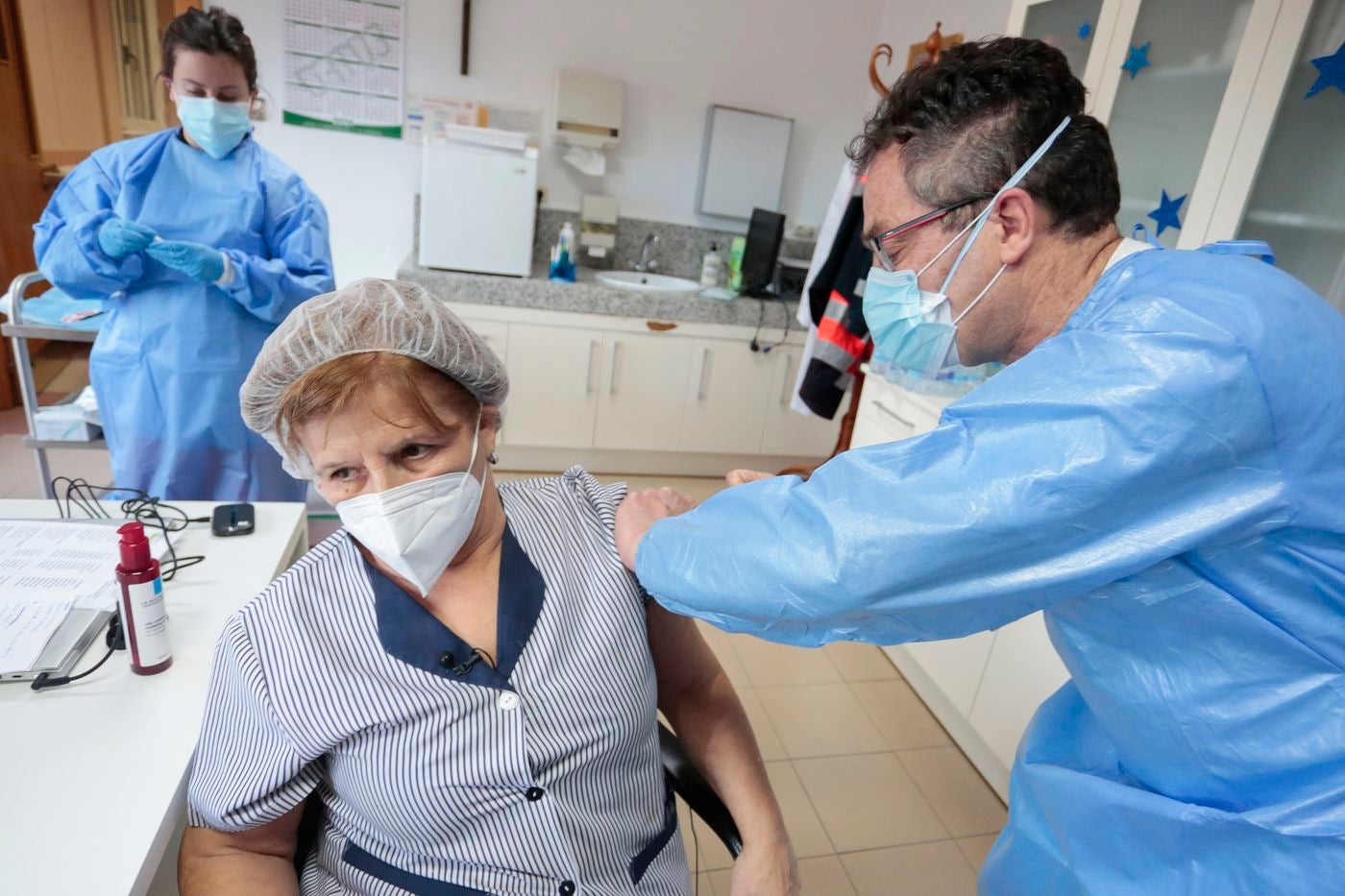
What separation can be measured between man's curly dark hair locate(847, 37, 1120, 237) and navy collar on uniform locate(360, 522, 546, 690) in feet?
2.37

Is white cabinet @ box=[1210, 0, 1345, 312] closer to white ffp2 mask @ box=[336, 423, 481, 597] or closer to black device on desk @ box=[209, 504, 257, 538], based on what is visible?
white ffp2 mask @ box=[336, 423, 481, 597]

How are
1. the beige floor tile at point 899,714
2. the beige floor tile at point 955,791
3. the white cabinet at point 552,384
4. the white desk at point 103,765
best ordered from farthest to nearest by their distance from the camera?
the white cabinet at point 552,384, the beige floor tile at point 899,714, the beige floor tile at point 955,791, the white desk at point 103,765

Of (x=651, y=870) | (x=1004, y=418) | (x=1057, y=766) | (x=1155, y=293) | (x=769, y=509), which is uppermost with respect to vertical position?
(x=1155, y=293)

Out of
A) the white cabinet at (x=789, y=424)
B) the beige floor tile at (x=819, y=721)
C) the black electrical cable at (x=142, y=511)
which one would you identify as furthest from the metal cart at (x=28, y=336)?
the white cabinet at (x=789, y=424)

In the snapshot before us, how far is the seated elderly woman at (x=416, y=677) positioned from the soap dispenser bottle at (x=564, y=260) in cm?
246

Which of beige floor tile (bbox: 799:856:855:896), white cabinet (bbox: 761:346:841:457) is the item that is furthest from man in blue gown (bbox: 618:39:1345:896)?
white cabinet (bbox: 761:346:841:457)

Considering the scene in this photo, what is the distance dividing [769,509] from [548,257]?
10.5ft

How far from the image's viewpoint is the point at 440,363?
3.17 ft

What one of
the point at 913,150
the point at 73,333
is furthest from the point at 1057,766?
the point at 73,333

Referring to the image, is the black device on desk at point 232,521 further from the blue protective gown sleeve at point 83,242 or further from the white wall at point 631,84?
the white wall at point 631,84

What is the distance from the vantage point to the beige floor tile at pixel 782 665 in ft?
8.05

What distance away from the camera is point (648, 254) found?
12.7ft

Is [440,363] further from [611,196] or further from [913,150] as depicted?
[611,196]

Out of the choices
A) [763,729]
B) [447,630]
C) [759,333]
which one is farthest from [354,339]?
[759,333]
